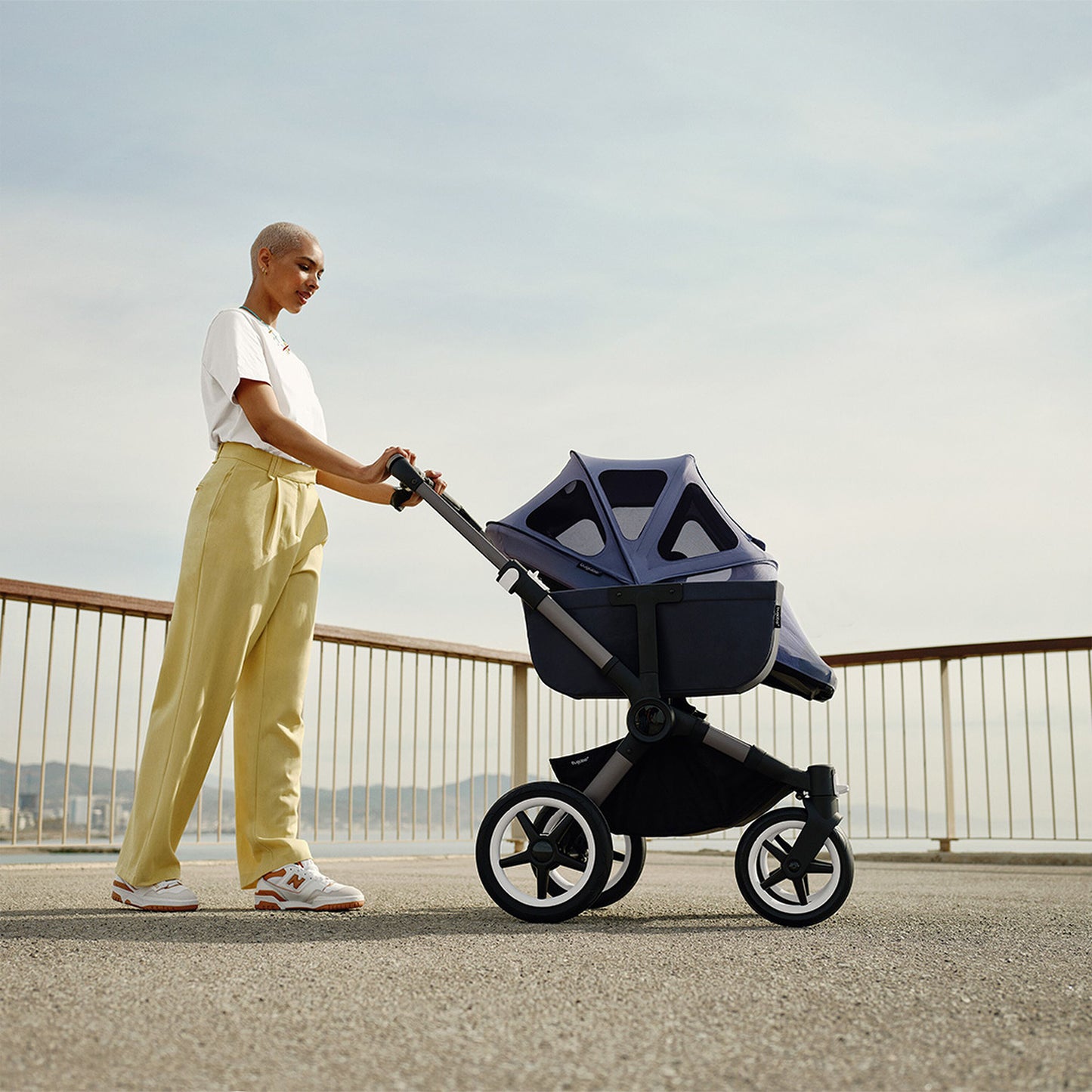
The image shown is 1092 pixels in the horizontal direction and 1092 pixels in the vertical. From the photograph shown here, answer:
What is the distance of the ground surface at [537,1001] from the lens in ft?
4.04

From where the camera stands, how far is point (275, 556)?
278 cm

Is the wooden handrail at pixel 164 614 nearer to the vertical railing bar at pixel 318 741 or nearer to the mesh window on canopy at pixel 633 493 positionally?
the vertical railing bar at pixel 318 741

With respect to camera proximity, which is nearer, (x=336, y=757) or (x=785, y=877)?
(x=785, y=877)

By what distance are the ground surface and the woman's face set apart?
1588 mm

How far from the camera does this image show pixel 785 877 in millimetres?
2521

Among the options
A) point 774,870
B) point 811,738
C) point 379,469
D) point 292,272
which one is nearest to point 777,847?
point 774,870

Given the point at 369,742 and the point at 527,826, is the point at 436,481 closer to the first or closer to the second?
the point at 527,826

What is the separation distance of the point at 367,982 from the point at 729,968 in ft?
1.97

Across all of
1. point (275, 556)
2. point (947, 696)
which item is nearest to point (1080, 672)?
point (947, 696)

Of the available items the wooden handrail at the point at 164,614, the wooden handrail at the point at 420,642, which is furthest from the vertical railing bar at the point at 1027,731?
the wooden handrail at the point at 164,614

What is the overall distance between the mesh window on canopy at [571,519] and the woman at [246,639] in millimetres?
277

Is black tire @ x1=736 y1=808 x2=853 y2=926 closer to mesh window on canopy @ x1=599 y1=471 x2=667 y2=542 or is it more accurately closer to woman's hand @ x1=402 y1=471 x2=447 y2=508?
mesh window on canopy @ x1=599 y1=471 x2=667 y2=542

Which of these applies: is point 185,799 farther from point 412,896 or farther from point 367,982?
point 367,982

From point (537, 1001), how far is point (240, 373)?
5.79 feet
